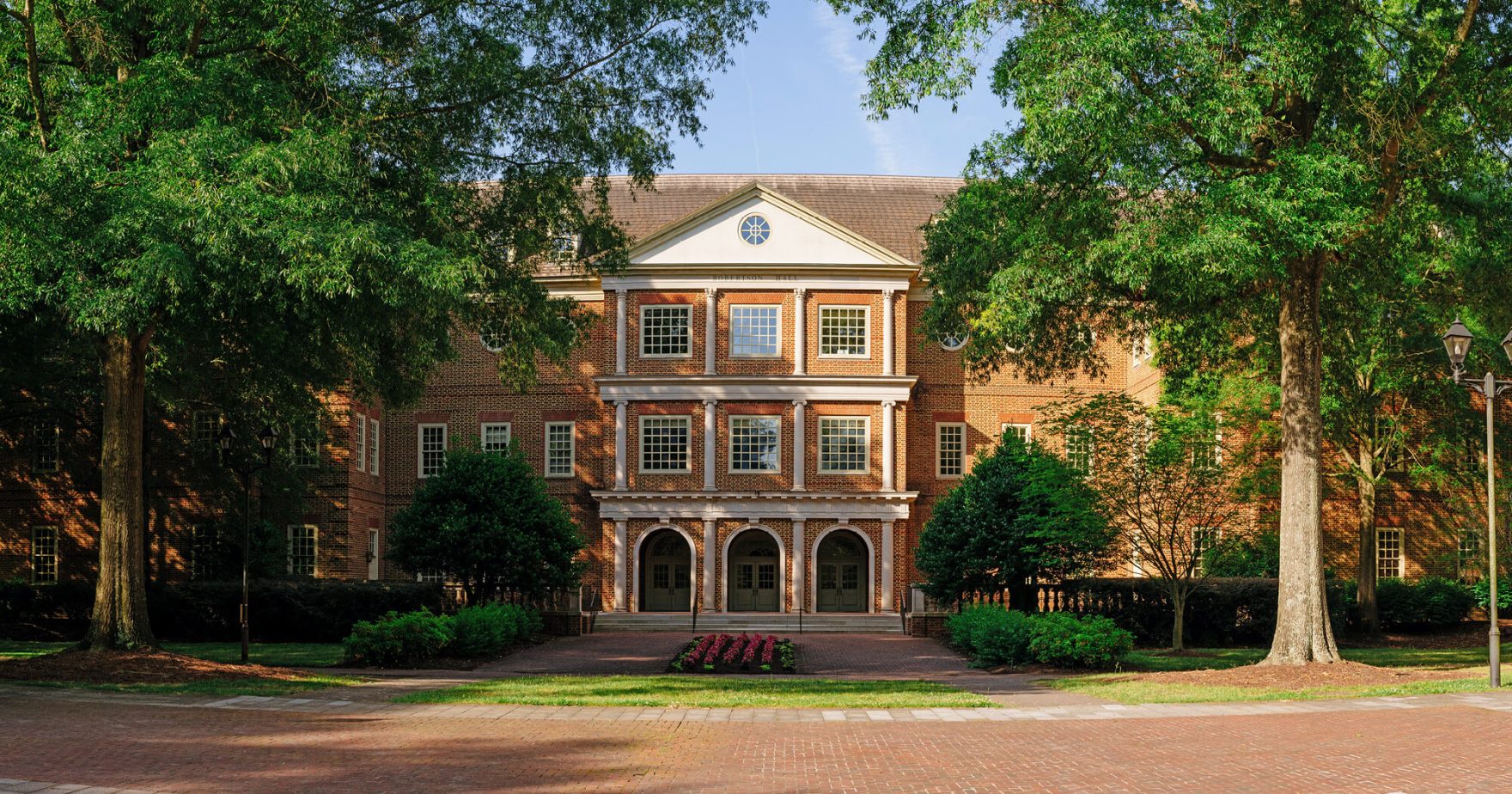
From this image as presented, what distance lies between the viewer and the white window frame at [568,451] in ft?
136

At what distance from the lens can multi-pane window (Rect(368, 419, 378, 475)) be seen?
41.2 meters

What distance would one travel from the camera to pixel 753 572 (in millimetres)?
41031

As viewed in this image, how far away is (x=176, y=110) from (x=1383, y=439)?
2819 cm

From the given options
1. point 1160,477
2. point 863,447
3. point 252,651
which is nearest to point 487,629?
point 252,651

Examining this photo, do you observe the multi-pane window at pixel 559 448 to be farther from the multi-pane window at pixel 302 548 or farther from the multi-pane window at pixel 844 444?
the multi-pane window at pixel 844 444

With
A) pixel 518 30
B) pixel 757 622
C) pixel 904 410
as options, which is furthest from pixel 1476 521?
pixel 518 30

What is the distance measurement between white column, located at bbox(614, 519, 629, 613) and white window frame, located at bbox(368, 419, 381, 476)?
811 centimetres

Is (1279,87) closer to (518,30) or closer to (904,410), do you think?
(518,30)

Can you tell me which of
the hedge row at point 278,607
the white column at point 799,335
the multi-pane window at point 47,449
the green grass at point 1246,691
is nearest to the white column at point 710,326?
the white column at point 799,335

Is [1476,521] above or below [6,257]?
below

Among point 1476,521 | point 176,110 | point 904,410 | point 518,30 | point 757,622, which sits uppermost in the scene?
point 518,30

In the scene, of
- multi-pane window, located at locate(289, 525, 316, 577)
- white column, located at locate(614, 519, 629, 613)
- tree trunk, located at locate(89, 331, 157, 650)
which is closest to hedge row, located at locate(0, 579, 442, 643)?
tree trunk, located at locate(89, 331, 157, 650)

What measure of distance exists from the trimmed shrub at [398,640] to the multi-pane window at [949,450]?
2244cm

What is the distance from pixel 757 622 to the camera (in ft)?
122
